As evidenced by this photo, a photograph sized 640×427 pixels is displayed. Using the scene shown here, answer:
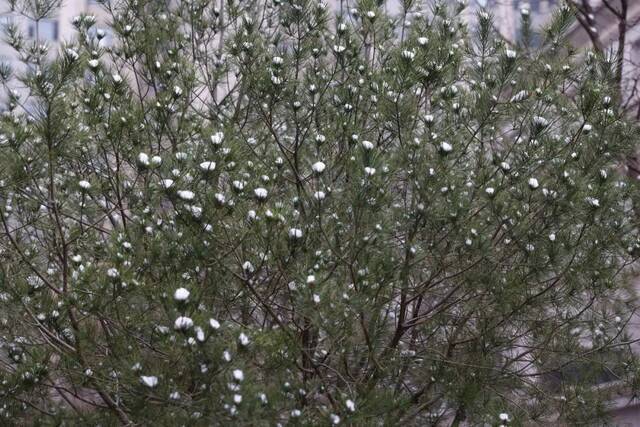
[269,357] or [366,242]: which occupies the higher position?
[366,242]

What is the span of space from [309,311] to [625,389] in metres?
3.57

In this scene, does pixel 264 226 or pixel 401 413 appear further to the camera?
pixel 401 413

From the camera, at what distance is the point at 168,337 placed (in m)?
2.98

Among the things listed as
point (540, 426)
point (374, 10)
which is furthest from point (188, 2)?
point (540, 426)

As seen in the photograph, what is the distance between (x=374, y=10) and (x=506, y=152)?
123 centimetres

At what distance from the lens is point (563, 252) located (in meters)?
3.98

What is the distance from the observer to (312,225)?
374cm

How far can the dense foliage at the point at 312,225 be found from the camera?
341 cm

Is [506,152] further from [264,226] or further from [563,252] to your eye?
[264,226]

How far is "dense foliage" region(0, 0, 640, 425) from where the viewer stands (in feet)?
11.2

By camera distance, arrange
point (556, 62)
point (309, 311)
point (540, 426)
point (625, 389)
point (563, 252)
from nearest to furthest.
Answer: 1. point (309, 311)
2. point (563, 252)
3. point (556, 62)
4. point (540, 426)
5. point (625, 389)

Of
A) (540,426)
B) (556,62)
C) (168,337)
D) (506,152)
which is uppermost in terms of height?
(556,62)

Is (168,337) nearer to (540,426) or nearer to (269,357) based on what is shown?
(269,357)

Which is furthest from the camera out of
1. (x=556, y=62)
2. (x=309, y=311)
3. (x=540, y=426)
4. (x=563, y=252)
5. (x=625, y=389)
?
(x=625, y=389)
